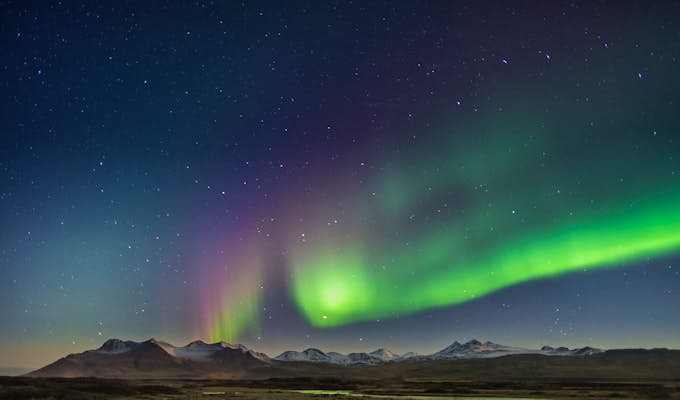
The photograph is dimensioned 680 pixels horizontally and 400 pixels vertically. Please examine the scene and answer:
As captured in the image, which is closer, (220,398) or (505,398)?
(220,398)

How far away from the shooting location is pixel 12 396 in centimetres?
7062

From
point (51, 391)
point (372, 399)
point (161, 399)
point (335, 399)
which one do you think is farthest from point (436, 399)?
point (51, 391)

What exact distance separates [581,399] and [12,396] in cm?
7392

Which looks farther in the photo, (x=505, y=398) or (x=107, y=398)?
(x=505, y=398)

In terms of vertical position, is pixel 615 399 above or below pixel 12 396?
below

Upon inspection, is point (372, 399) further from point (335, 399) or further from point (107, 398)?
point (107, 398)

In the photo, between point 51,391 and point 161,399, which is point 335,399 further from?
point 51,391

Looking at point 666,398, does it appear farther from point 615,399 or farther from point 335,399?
point 335,399

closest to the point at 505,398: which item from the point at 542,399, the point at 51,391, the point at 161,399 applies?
the point at 542,399

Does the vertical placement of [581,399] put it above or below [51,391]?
below

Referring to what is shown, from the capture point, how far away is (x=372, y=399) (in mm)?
78000

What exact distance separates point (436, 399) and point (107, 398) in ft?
144

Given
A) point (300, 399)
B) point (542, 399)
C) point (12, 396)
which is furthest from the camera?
point (542, 399)

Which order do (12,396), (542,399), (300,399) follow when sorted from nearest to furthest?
(12,396) < (300,399) < (542,399)
